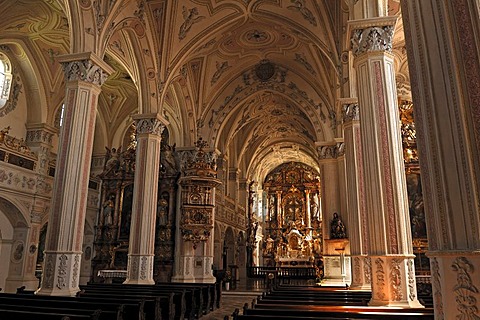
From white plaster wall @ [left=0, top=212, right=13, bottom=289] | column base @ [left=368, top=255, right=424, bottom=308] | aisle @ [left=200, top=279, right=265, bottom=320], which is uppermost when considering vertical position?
white plaster wall @ [left=0, top=212, right=13, bottom=289]

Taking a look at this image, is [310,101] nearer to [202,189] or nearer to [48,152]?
[202,189]

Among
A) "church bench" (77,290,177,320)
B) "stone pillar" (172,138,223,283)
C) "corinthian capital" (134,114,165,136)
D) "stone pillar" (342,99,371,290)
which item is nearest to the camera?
"church bench" (77,290,177,320)

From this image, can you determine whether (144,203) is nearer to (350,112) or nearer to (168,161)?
(168,161)

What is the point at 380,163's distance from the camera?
22.5 feet

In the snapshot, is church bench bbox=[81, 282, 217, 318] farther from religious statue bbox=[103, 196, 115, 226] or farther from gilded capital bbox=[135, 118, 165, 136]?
religious statue bbox=[103, 196, 115, 226]

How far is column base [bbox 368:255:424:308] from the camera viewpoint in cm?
625

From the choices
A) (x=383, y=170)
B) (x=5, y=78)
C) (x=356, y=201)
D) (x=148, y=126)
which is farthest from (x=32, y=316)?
(x=5, y=78)

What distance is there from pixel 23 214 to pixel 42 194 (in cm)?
118

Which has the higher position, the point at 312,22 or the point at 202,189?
the point at 312,22

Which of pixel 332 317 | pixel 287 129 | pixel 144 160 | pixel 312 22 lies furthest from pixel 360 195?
pixel 287 129

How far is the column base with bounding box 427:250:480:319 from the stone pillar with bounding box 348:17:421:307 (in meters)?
3.25

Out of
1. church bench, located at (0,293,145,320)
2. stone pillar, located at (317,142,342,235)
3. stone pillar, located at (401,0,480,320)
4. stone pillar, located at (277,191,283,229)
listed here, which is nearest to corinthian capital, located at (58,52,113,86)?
church bench, located at (0,293,145,320)

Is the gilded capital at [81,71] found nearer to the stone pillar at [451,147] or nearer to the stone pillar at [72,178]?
the stone pillar at [72,178]

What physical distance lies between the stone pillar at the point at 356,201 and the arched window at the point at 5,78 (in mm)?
12779
